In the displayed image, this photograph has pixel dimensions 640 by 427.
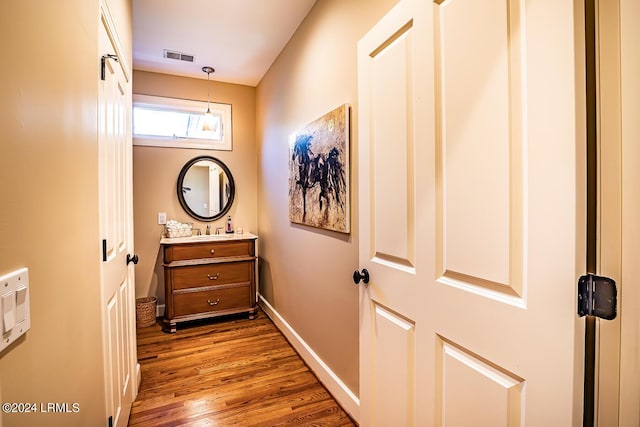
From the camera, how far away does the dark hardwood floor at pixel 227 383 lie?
1821mm

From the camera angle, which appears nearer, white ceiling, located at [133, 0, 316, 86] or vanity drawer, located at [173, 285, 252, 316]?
white ceiling, located at [133, 0, 316, 86]

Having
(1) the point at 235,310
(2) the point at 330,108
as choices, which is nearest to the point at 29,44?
(2) the point at 330,108

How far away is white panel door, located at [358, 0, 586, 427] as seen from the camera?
0.68 meters

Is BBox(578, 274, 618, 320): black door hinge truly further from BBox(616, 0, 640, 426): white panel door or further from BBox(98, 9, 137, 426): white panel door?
BBox(98, 9, 137, 426): white panel door

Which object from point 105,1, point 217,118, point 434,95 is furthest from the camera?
point 217,118

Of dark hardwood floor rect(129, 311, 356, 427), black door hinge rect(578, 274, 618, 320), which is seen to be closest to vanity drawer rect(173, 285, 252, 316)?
dark hardwood floor rect(129, 311, 356, 427)

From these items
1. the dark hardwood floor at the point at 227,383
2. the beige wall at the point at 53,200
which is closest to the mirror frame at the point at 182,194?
the dark hardwood floor at the point at 227,383

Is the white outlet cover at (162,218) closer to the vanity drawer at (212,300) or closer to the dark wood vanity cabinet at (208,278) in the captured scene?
the dark wood vanity cabinet at (208,278)

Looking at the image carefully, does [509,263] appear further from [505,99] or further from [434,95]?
[434,95]

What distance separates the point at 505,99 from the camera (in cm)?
79

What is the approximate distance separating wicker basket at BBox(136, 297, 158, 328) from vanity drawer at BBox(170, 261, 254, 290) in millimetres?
436

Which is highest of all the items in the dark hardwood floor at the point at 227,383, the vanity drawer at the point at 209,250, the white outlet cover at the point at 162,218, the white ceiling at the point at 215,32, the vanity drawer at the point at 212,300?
the white ceiling at the point at 215,32

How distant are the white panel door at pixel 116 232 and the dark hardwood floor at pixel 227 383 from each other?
0.84ft

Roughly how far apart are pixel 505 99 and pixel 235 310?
3.14 m
